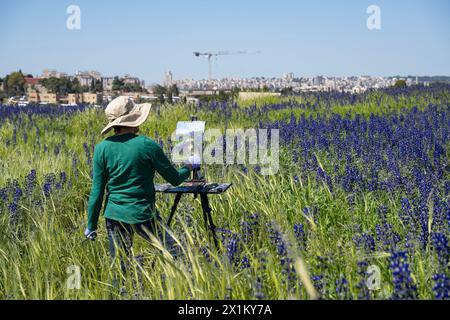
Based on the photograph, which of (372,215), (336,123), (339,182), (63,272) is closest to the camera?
(63,272)

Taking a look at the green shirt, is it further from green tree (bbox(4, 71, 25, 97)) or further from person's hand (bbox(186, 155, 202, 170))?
green tree (bbox(4, 71, 25, 97))

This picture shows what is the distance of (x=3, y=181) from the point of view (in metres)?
5.79

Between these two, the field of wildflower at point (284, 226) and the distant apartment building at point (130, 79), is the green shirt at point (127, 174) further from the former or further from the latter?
the distant apartment building at point (130, 79)

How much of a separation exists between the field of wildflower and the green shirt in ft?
0.94

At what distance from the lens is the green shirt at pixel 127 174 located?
339 cm

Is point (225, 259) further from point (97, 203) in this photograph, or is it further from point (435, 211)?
point (435, 211)

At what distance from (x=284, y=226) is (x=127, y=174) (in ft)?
4.26

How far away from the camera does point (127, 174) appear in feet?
A: 11.2

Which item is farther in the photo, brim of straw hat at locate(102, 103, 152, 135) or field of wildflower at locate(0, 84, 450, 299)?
brim of straw hat at locate(102, 103, 152, 135)

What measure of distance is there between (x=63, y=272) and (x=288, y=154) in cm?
354

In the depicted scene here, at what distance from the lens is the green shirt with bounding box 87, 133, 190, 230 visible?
3.39m

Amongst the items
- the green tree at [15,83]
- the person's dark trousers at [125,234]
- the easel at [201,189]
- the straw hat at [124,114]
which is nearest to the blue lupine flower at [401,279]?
the easel at [201,189]

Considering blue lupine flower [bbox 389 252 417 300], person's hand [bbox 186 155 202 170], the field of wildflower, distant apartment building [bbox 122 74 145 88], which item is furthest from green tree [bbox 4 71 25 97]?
blue lupine flower [bbox 389 252 417 300]
